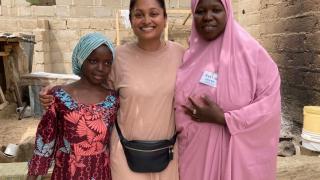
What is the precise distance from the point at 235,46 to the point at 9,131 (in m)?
5.33

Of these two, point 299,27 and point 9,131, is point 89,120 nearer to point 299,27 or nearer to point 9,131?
point 299,27

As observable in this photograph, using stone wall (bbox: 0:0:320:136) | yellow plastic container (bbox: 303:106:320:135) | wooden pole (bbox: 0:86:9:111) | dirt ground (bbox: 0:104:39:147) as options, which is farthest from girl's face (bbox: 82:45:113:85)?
wooden pole (bbox: 0:86:9:111)

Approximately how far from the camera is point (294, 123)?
476 centimetres

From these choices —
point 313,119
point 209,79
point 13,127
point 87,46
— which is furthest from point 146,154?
point 13,127

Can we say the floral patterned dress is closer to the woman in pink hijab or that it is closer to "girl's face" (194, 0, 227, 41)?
the woman in pink hijab

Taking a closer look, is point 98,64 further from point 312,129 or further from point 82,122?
point 312,129

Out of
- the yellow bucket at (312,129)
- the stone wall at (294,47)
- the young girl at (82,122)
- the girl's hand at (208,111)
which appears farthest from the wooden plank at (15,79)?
the girl's hand at (208,111)

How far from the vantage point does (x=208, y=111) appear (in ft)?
5.73

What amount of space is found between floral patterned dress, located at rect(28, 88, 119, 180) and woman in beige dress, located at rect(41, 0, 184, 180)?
67 mm

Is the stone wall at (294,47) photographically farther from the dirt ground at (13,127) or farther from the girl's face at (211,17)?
the dirt ground at (13,127)

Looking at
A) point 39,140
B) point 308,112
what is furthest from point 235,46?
point 308,112

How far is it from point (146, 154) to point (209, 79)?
0.48 m

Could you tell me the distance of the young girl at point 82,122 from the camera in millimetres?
1763

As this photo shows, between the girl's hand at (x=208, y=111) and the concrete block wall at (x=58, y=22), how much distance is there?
24.4ft
